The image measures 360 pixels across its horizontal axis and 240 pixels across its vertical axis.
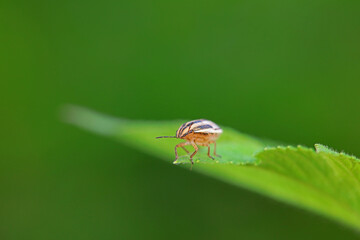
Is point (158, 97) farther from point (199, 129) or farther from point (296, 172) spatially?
point (296, 172)

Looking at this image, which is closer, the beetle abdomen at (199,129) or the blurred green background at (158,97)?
the beetle abdomen at (199,129)

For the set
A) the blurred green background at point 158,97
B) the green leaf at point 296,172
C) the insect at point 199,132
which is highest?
the blurred green background at point 158,97

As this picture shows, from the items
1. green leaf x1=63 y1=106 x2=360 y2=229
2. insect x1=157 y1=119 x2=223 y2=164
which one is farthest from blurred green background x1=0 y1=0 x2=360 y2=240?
green leaf x1=63 y1=106 x2=360 y2=229

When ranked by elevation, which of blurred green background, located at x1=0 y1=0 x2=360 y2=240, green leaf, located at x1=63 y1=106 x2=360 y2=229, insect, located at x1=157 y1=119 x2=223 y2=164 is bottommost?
green leaf, located at x1=63 y1=106 x2=360 y2=229

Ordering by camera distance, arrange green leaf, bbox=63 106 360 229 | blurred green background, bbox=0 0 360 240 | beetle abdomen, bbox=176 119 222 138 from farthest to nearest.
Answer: blurred green background, bbox=0 0 360 240 < beetle abdomen, bbox=176 119 222 138 < green leaf, bbox=63 106 360 229

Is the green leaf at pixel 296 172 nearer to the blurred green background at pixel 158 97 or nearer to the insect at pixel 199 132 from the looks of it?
the insect at pixel 199 132

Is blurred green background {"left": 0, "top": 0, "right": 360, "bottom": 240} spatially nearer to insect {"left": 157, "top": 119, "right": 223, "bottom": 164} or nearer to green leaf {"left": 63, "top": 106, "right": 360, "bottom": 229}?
insect {"left": 157, "top": 119, "right": 223, "bottom": 164}

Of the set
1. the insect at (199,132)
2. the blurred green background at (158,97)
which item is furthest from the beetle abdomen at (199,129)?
the blurred green background at (158,97)

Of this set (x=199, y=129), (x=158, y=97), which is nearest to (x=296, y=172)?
(x=199, y=129)
